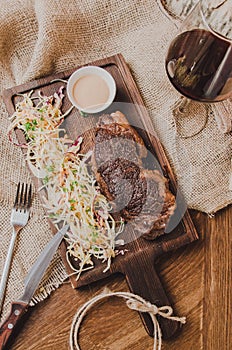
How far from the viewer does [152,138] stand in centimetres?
211

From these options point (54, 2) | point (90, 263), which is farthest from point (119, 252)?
point (54, 2)

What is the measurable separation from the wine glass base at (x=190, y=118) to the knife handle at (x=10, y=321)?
791mm

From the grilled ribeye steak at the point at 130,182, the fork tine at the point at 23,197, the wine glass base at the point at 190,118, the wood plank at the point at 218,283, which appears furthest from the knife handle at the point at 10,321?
the wine glass base at the point at 190,118

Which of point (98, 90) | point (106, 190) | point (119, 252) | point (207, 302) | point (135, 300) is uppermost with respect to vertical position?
point (98, 90)

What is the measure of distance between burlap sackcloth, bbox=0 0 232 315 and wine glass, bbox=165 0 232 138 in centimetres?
20

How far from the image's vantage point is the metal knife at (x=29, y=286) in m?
1.90

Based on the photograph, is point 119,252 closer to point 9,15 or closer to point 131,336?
point 131,336

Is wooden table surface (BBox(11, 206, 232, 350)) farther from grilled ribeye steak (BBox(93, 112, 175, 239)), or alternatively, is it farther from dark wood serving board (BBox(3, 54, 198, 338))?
grilled ribeye steak (BBox(93, 112, 175, 239))

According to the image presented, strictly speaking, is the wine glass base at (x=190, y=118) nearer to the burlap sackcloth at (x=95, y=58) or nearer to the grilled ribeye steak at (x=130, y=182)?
the burlap sackcloth at (x=95, y=58)

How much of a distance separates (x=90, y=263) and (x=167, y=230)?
0.90ft

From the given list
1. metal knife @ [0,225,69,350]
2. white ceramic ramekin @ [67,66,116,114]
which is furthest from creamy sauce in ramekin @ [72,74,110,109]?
metal knife @ [0,225,69,350]

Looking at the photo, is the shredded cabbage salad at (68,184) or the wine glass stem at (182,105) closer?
the shredded cabbage salad at (68,184)

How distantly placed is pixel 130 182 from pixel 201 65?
1.43 ft

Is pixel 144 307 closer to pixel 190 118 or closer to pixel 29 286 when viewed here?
pixel 29 286
